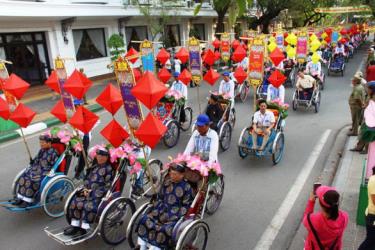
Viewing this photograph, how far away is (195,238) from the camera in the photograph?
458 centimetres

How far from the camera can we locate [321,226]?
3564 millimetres

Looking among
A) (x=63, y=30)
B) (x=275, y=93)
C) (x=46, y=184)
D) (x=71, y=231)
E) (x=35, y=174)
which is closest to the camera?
(x=71, y=231)

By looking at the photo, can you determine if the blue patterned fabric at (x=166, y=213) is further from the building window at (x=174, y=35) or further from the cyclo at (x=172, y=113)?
the building window at (x=174, y=35)

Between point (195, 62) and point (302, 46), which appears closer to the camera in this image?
point (195, 62)

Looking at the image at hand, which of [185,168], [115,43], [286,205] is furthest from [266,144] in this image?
[115,43]

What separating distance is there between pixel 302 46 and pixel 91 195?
13.9 metres

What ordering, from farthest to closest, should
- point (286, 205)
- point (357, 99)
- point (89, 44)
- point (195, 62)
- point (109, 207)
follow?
1. point (89, 44)
2. point (195, 62)
3. point (357, 99)
4. point (286, 205)
5. point (109, 207)

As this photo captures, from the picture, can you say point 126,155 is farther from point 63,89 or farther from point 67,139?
point 63,89

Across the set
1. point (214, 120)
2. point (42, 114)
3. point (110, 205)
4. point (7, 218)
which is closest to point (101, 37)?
point (42, 114)

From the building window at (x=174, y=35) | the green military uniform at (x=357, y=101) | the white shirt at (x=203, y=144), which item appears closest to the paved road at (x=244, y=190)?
the green military uniform at (x=357, y=101)

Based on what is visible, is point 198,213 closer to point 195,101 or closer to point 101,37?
point 195,101

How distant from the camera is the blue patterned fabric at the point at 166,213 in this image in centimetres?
423

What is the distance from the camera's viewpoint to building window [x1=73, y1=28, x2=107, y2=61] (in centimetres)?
1862

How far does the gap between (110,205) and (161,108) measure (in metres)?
5.01
